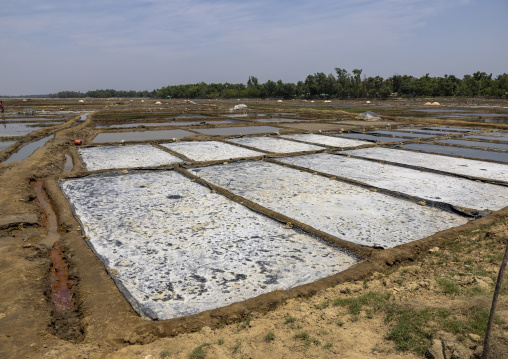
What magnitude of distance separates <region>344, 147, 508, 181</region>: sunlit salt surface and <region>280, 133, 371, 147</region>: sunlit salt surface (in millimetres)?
1275

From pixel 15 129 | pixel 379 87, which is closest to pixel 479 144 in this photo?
pixel 15 129

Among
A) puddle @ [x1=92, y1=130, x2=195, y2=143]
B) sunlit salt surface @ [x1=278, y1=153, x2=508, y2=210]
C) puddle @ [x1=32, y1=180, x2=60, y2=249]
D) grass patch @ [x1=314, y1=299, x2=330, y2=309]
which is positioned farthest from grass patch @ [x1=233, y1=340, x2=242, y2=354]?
puddle @ [x1=92, y1=130, x2=195, y2=143]

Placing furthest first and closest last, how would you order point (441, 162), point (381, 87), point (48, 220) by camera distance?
point (381, 87)
point (441, 162)
point (48, 220)

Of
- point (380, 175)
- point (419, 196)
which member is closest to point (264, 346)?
point (419, 196)

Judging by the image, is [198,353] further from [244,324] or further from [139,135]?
[139,135]

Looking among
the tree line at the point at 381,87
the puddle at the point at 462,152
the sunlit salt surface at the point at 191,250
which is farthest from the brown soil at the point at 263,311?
the tree line at the point at 381,87

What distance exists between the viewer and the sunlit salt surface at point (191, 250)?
404 centimetres

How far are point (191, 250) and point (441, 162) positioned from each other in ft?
30.3

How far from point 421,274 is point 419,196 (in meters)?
3.58

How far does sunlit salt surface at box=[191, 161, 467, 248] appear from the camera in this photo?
18.8 ft

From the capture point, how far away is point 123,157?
11.3 meters

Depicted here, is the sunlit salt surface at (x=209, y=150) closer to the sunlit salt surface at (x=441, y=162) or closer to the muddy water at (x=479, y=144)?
the sunlit salt surface at (x=441, y=162)

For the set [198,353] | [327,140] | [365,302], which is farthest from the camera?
[327,140]

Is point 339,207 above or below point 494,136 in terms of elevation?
below
